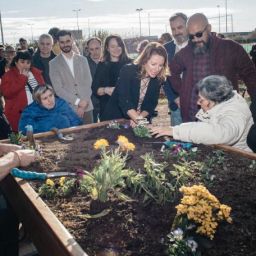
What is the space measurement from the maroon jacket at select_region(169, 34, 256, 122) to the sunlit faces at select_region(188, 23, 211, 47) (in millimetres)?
88

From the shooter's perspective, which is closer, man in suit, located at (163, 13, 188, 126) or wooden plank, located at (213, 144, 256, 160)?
wooden plank, located at (213, 144, 256, 160)

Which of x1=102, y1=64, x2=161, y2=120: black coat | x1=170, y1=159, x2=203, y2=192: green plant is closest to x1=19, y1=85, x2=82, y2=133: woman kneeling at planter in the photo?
x1=102, y1=64, x2=161, y2=120: black coat

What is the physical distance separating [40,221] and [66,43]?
3.70 meters

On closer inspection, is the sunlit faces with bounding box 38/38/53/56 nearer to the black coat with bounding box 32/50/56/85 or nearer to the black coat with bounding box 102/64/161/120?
the black coat with bounding box 32/50/56/85

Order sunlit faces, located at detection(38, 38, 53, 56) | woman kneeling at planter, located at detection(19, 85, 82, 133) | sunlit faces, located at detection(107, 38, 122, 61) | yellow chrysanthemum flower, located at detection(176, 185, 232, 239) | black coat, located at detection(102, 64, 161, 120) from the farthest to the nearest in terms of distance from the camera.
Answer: sunlit faces, located at detection(38, 38, 53, 56) → sunlit faces, located at detection(107, 38, 122, 61) → woman kneeling at planter, located at detection(19, 85, 82, 133) → black coat, located at detection(102, 64, 161, 120) → yellow chrysanthemum flower, located at detection(176, 185, 232, 239)

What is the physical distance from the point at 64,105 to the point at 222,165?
239 centimetres

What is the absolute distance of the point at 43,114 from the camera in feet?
13.7


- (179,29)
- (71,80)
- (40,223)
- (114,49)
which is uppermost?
(179,29)

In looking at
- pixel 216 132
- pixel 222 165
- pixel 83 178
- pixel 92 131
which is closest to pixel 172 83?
pixel 92 131

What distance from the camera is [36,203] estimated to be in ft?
6.75

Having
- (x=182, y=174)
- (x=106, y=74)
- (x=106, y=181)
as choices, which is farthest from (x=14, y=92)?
(x=182, y=174)

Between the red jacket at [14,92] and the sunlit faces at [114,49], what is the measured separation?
1186 millimetres

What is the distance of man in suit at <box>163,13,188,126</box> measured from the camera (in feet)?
15.8

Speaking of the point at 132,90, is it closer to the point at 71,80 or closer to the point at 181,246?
the point at 71,80
